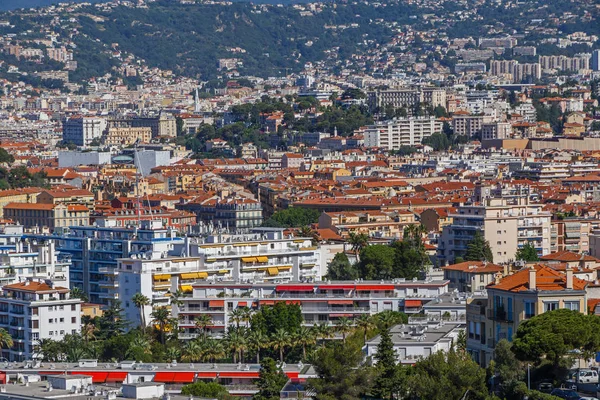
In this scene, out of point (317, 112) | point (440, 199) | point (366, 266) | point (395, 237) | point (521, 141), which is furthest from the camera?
point (317, 112)

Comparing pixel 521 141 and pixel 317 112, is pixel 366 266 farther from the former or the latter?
pixel 317 112

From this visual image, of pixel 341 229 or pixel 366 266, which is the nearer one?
pixel 366 266

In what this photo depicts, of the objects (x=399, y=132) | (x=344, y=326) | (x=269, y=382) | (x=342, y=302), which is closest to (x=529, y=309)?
(x=269, y=382)

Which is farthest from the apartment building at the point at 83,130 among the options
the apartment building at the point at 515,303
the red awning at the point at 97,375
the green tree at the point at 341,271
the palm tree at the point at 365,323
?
the apartment building at the point at 515,303

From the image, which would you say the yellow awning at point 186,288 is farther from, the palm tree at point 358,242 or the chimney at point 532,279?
the chimney at point 532,279

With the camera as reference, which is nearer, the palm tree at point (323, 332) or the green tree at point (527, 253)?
the palm tree at point (323, 332)

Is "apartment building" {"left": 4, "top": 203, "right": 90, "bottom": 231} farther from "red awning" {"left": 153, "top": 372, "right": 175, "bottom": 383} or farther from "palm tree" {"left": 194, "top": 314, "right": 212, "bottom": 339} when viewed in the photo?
"red awning" {"left": 153, "top": 372, "right": 175, "bottom": 383}

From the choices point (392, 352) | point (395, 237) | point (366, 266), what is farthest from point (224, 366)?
point (395, 237)
